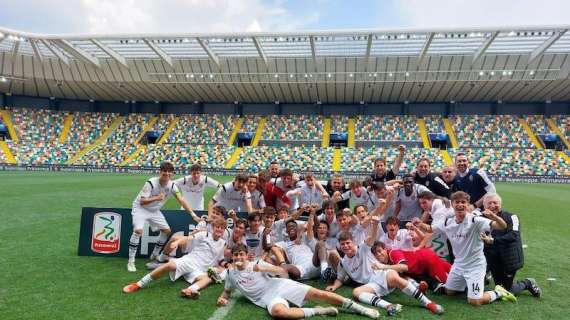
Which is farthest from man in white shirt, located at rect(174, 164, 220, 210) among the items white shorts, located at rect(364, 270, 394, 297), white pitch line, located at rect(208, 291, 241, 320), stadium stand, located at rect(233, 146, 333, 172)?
stadium stand, located at rect(233, 146, 333, 172)

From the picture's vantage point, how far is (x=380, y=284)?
5156 mm

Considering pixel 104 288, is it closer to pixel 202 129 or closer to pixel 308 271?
pixel 308 271

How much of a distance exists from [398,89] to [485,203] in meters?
34.3

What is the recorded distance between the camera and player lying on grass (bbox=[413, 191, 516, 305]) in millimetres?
4934

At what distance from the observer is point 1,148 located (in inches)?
1503

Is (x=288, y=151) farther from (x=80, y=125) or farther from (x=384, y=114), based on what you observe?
(x=80, y=125)

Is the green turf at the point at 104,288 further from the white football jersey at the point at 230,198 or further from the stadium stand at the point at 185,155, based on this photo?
the stadium stand at the point at 185,155

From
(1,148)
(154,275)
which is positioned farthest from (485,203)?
(1,148)

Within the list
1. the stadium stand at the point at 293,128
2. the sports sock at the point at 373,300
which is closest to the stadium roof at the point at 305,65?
the stadium stand at the point at 293,128

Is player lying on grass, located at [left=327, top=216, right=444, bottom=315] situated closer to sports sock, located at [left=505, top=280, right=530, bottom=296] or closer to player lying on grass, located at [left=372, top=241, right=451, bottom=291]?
player lying on grass, located at [left=372, top=241, right=451, bottom=291]

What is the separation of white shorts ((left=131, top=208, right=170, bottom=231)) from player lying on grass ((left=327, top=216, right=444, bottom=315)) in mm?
3197

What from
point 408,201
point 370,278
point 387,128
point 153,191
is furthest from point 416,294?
point 387,128

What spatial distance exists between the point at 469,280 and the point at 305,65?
3062 centimetres

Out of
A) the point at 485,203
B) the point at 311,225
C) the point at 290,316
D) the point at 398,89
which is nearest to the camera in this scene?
the point at 290,316
